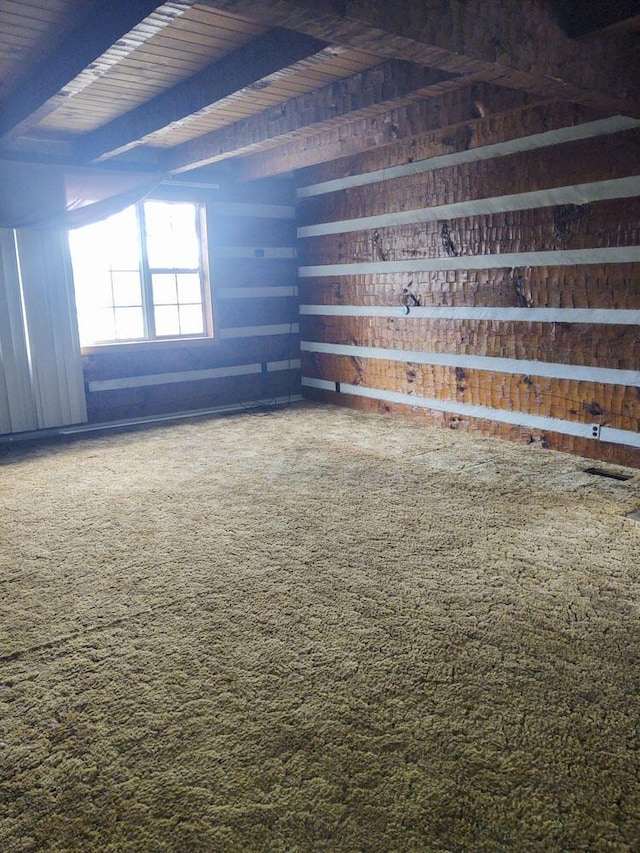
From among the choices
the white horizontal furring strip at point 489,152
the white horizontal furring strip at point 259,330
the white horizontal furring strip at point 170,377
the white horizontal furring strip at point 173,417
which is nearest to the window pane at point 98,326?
the white horizontal furring strip at point 170,377

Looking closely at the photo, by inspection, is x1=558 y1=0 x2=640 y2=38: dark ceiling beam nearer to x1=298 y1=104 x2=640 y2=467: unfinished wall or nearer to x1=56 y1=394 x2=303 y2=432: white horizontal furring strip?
x1=298 y1=104 x2=640 y2=467: unfinished wall

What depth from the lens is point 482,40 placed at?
2570 millimetres

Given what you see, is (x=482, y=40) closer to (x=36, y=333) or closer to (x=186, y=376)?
(x=36, y=333)

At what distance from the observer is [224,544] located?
3.25 m

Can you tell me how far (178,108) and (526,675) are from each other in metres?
4.04

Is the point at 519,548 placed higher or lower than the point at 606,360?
lower

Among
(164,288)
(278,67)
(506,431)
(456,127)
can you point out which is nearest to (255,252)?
(164,288)

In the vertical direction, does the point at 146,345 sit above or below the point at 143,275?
below

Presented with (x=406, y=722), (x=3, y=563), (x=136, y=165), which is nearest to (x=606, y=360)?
(x=406, y=722)

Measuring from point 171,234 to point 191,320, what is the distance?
91 centimetres

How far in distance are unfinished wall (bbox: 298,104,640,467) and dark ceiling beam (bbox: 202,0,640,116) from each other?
1217mm

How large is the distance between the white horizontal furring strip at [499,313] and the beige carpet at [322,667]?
1.18 m

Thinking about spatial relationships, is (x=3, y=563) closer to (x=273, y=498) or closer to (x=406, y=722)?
(x=273, y=498)

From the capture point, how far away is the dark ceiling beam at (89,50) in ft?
8.89
